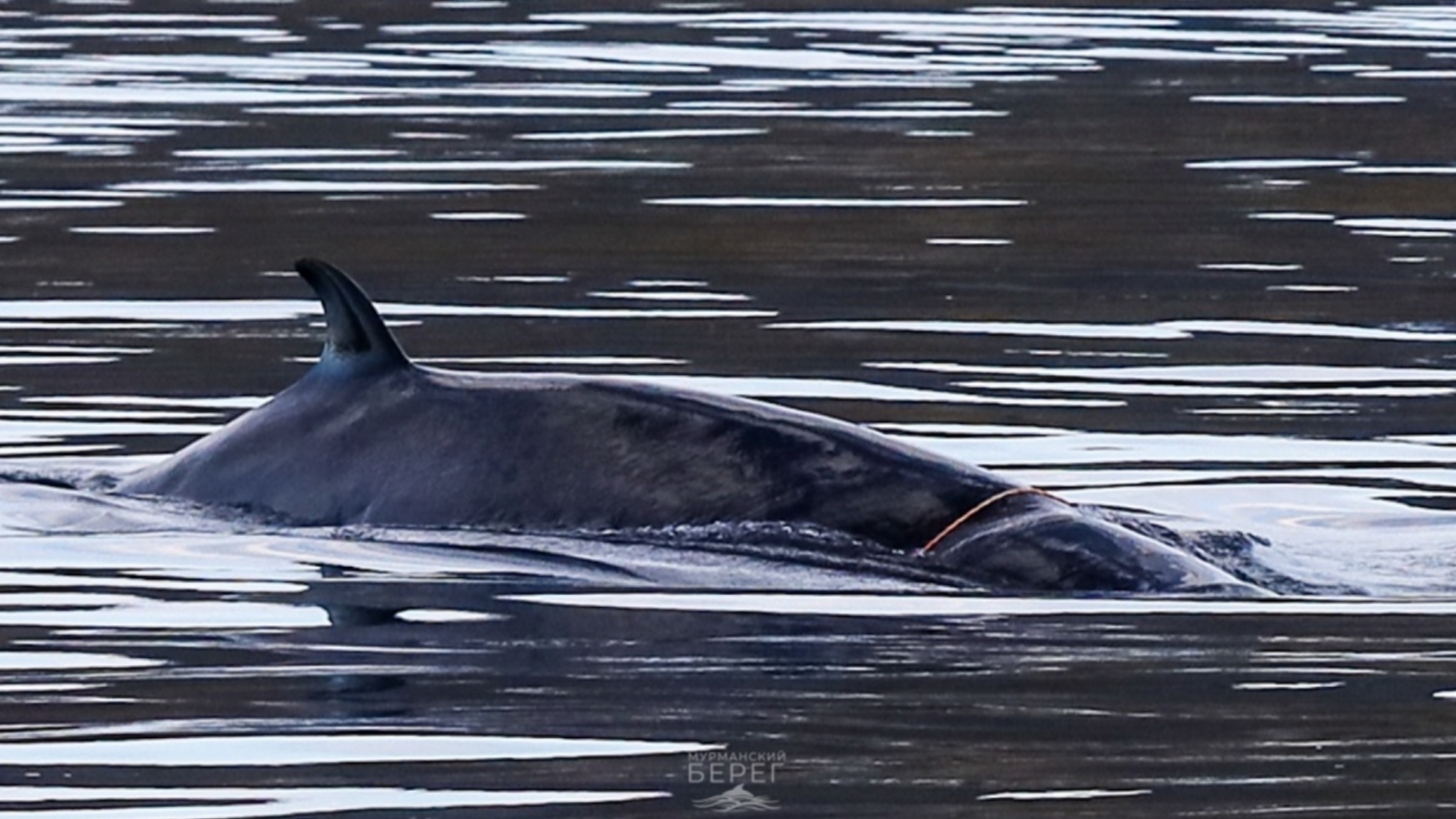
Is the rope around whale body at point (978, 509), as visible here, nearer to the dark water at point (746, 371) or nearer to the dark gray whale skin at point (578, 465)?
the dark gray whale skin at point (578, 465)

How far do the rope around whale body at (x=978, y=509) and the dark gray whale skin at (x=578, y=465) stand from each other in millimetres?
18

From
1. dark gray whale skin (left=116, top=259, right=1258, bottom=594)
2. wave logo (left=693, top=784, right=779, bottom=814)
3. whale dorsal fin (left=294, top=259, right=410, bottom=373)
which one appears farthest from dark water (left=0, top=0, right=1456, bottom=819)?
whale dorsal fin (left=294, top=259, right=410, bottom=373)

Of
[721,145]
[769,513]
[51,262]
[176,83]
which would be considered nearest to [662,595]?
[769,513]

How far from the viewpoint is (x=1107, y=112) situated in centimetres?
2675

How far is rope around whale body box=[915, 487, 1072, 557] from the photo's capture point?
1060 centimetres

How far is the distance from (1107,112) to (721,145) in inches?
143

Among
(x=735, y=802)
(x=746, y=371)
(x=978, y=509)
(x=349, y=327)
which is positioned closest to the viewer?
(x=735, y=802)

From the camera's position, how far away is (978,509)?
1076 centimetres

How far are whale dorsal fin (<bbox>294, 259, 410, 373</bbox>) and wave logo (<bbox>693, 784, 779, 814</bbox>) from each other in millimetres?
3829

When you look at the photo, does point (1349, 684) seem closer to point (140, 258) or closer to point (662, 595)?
point (662, 595)

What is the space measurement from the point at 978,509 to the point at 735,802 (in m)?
3.33

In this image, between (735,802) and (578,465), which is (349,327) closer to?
(578,465)

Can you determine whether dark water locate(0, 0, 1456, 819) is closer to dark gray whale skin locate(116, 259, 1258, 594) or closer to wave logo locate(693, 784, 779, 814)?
wave logo locate(693, 784, 779, 814)

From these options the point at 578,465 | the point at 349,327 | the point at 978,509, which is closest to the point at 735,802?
the point at 978,509
